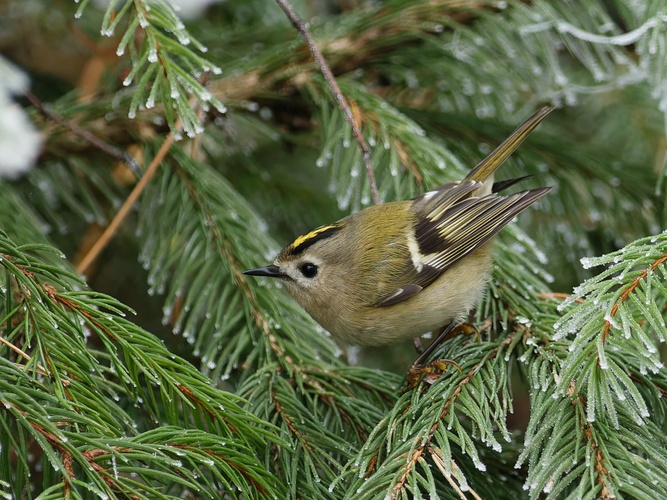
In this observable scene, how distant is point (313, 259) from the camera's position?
1974 mm

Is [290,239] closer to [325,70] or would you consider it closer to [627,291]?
[325,70]

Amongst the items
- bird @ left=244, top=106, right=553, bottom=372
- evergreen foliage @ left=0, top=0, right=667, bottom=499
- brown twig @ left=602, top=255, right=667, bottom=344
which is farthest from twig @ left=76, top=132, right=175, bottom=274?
brown twig @ left=602, top=255, right=667, bottom=344

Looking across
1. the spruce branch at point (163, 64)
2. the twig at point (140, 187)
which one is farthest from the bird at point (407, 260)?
the spruce branch at point (163, 64)

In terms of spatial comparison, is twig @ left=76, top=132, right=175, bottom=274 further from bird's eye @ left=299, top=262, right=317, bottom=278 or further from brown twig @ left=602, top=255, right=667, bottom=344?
brown twig @ left=602, top=255, right=667, bottom=344

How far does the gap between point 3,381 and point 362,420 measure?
2.24 ft

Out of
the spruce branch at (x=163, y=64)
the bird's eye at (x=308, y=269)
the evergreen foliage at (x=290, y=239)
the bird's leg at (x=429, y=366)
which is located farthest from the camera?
the bird's eye at (x=308, y=269)

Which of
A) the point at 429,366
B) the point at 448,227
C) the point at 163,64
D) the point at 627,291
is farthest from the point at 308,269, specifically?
the point at 627,291

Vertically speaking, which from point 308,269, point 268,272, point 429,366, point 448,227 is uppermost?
point 448,227

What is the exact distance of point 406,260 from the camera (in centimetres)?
194

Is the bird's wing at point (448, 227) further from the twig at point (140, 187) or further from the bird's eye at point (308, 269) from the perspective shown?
the twig at point (140, 187)

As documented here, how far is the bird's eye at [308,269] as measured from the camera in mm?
1955

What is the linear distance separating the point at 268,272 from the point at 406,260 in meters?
0.42

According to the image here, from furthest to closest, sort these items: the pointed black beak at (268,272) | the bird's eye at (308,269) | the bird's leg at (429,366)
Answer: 1. the bird's eye at (308,269)
2. the pointed black beak at (268,272)
3. the bird's leg at (429,366)

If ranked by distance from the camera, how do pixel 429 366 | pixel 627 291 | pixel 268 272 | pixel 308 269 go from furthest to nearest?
pixel 308 269
pixel 268 272
pixel 429 366
pixel 627 291
